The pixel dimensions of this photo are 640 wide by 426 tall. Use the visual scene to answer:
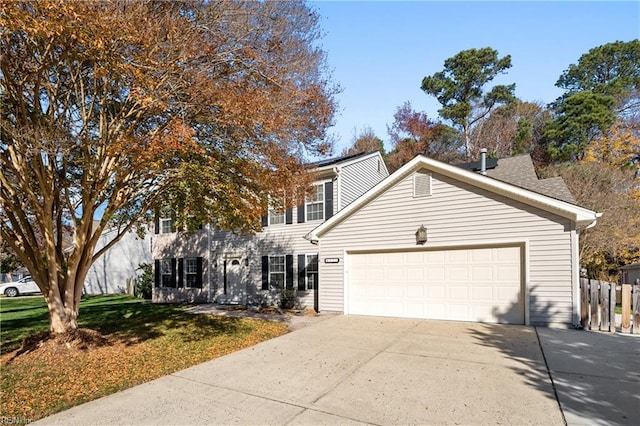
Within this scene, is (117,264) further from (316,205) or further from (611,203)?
(611,203)

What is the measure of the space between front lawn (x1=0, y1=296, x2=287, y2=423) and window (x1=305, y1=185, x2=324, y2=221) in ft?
15.2

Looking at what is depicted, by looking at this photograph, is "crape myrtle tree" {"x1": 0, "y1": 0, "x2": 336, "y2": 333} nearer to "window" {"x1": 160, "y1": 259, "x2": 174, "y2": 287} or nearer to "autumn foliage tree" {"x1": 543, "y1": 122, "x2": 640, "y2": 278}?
"window" {"x1": 160, "y1": 259, "x2": 174, "y2": 287}

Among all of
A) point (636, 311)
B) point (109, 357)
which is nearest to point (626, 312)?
point (636, 311)

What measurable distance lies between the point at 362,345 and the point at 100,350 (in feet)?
16.3

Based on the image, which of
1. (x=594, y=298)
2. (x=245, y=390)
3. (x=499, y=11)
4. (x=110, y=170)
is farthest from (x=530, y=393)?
(x=499, y=11)

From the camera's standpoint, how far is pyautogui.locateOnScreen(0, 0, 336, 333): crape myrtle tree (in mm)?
5656

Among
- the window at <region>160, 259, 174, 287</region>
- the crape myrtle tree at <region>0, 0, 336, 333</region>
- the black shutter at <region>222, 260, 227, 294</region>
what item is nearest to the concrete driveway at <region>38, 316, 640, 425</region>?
the crape myrtle tree at <region>0, 0, 336, 333</region>

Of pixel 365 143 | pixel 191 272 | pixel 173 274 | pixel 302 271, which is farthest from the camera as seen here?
pixel 365 143

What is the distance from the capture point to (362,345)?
700 cm

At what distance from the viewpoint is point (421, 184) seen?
1002 cm

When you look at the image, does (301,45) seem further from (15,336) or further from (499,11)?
(15,336)

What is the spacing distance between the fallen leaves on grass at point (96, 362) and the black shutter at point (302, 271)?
3.83 meters

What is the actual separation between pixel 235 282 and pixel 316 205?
477cm

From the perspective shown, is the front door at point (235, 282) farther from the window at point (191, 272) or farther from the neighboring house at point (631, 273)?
the neighboring house at point (631, 273)
